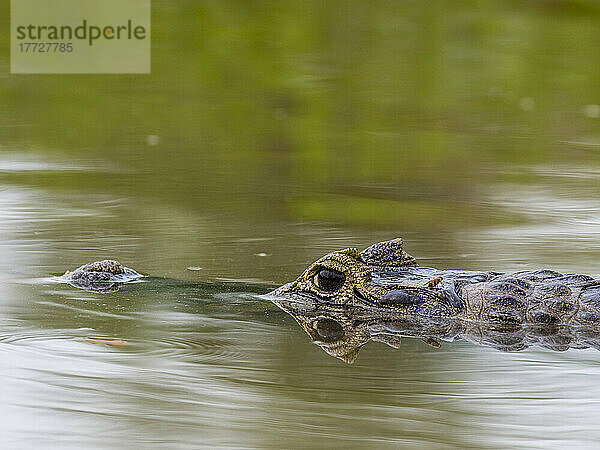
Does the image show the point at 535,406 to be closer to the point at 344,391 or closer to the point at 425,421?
the point at 425,421

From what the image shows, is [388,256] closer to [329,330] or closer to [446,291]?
[446,291]

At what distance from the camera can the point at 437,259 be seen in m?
5.44

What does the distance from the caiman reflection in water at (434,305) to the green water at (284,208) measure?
14cm

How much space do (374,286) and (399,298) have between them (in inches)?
4.8

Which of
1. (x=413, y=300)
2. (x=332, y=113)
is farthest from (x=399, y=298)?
(x=332, y=113)

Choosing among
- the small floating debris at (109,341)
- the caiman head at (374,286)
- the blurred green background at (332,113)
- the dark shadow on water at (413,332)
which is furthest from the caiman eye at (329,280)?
the blurred green background at (332,113)

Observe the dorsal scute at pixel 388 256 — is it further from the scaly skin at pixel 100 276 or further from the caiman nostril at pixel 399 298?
the scaly skin at pixel 100 276

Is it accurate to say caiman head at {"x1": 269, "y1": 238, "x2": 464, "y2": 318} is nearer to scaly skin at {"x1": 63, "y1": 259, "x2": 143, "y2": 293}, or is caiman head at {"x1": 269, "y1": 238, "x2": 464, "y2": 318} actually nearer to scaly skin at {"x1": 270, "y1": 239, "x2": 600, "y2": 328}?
scaly skin at {"x1": 270, "y1": 239, "x2": 600, "y2": 328}

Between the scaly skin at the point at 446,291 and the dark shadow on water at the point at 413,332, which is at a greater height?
the scaly skin at the point at 446,291

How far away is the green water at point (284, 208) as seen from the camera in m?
3.40

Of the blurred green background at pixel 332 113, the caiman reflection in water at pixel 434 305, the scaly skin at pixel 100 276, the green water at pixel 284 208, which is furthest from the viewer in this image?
the blurred green background at pixel 332 113

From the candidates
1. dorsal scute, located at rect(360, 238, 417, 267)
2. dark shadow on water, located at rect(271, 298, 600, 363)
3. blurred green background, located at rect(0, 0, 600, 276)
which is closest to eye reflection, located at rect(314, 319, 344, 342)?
dark shadow on water, located at rect(271, 298, 600, 363)

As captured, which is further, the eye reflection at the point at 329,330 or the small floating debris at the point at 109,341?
the eye reflection at the point at 329,330

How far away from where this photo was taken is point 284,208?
660cm
